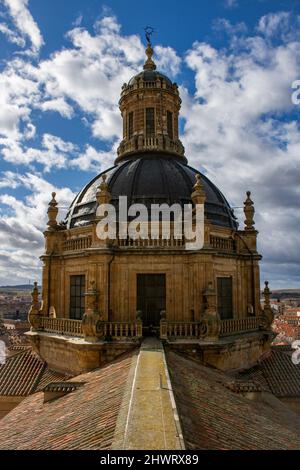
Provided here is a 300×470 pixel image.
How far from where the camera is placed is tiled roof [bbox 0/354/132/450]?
20.6 feet

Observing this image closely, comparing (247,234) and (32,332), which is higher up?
(247,234)

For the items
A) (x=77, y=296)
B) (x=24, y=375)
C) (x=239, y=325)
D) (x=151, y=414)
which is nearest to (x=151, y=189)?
(x=77, y=296)

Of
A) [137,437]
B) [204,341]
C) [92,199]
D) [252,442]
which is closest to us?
[137,437]

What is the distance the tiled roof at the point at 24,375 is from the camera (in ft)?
52.0

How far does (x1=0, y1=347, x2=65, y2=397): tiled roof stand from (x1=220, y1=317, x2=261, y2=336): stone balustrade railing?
23.4 ft

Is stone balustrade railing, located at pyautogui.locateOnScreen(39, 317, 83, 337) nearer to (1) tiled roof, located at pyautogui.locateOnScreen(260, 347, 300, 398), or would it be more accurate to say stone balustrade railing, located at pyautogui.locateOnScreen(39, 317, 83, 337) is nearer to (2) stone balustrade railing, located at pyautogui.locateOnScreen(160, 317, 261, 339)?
(2) stone balustrade railing, located at pyautogui.locateOnScreen(160, 317, 261, 339)

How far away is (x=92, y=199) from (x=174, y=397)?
41.9ft

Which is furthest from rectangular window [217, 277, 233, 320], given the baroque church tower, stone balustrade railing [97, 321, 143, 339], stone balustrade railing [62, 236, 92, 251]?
stone balustrade railing [62, 236, 92, 251]

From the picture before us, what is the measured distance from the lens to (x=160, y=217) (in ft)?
54.4

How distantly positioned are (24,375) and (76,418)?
33.8 ft

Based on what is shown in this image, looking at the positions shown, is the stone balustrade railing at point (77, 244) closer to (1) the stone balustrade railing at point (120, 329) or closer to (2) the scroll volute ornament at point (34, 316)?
(2) the scroll volute ornament at point (34, 316)

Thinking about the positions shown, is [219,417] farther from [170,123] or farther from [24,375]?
Answer: [170,123]
